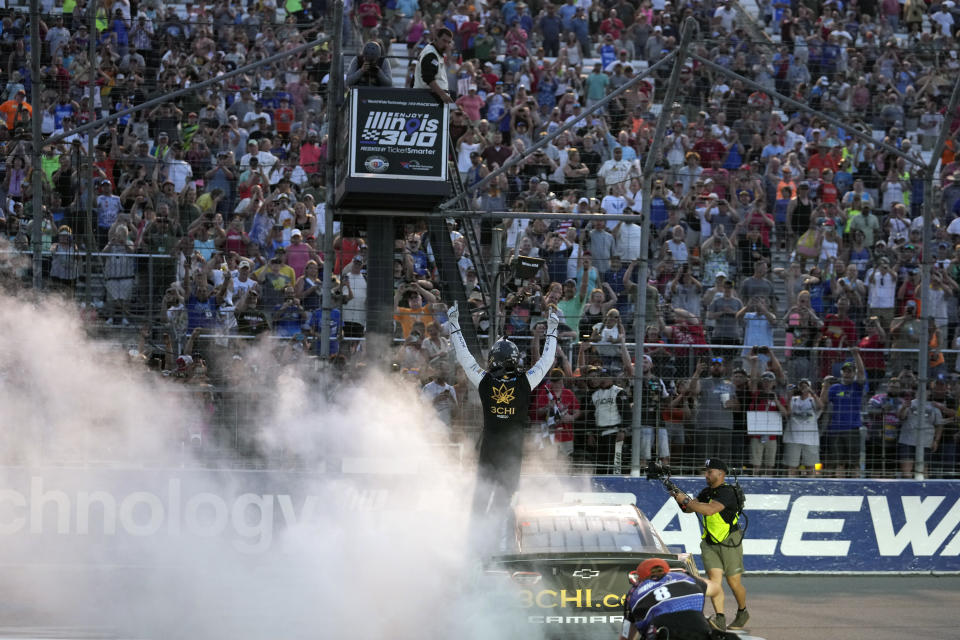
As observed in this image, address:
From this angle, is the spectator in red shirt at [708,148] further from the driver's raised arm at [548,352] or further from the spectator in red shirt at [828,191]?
the driver's raised arm at [548,352]

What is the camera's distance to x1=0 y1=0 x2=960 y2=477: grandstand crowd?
11.8 metres

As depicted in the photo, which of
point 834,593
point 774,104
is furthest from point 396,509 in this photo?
point 774,104

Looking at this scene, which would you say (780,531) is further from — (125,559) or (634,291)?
(125,559)

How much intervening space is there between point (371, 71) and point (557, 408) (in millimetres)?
3615

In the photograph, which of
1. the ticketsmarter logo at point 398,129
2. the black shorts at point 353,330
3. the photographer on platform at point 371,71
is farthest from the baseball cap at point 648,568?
the photographer on platform at point 371,71

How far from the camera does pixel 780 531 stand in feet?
40.9

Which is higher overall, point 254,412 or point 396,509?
point 254,412

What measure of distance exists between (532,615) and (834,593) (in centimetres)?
492

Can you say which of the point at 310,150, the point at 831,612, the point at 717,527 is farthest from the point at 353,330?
the point at 831,612

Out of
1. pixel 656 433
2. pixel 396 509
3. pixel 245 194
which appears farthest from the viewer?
pixel 245 194

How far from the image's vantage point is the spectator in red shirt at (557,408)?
39.5 feet

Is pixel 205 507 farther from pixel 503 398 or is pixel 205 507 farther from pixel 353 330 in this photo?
pixel 503 398

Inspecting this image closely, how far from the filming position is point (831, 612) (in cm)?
1056

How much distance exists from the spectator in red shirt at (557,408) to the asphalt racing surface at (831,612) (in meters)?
2.12
